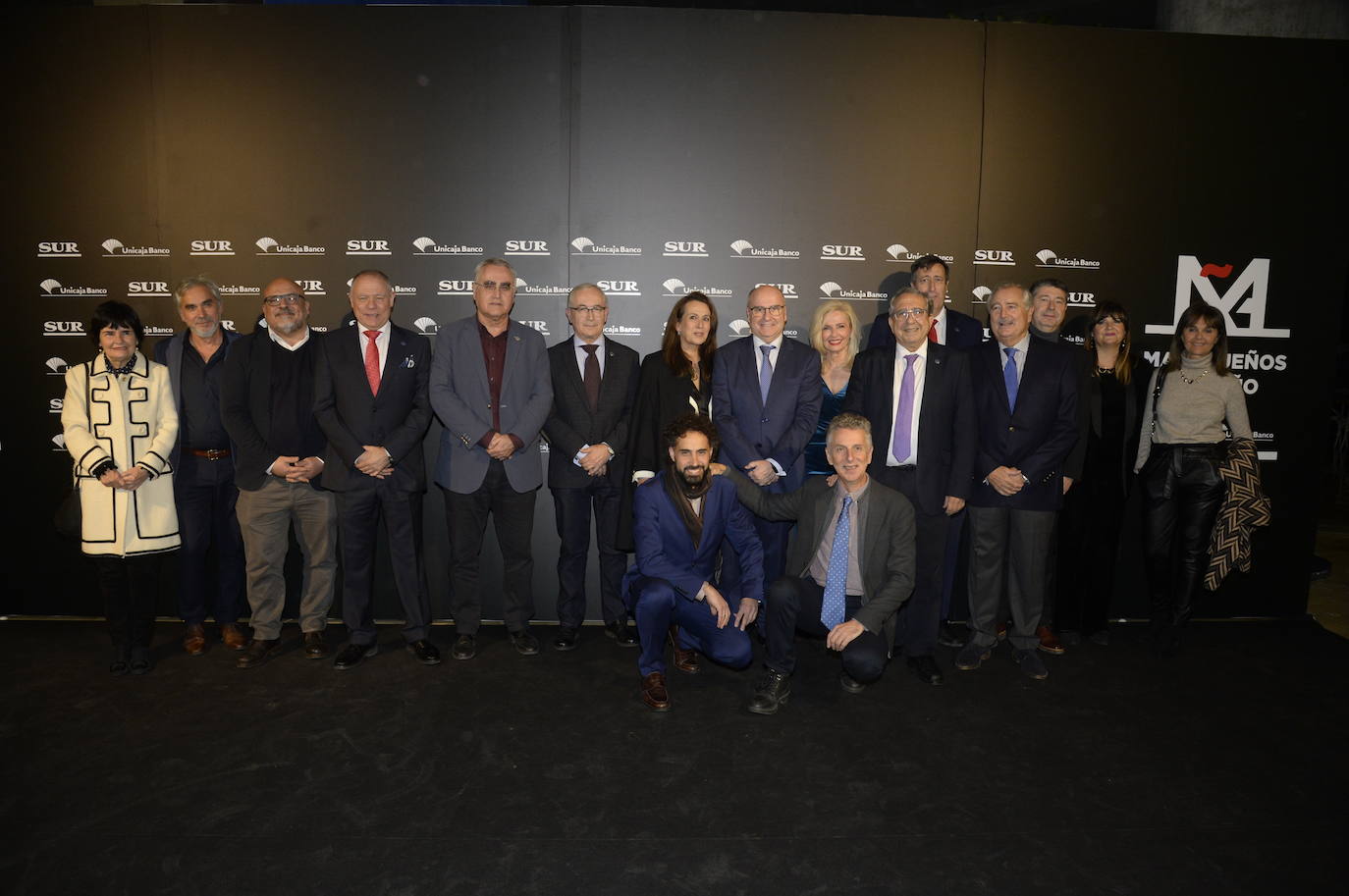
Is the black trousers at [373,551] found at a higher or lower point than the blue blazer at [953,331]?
lower

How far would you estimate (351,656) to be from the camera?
3.71m

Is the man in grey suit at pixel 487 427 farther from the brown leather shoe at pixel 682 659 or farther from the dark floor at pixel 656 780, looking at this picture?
the brown leather shoe at pixel 682 659

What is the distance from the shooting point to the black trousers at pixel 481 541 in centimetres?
378

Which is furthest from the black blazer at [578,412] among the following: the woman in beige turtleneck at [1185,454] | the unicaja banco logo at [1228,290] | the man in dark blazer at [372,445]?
the unicaja banco logo at [1228,290]

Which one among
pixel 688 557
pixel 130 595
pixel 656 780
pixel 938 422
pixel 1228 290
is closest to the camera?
pixel 656 780

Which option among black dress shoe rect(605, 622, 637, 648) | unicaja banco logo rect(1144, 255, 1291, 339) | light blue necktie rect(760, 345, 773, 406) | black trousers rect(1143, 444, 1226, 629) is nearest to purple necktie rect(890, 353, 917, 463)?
light blue necktie rect(760, 345, 773, 406)

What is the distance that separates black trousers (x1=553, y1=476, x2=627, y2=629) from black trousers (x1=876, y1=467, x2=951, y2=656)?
54.6 inches

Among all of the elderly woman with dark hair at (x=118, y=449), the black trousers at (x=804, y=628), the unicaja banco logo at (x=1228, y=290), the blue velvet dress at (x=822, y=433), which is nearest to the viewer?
the black trousers at (x=804, y=628)

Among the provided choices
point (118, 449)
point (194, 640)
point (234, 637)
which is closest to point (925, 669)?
point (234, 637)

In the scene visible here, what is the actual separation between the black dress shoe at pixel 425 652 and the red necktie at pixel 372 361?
4.14 ft

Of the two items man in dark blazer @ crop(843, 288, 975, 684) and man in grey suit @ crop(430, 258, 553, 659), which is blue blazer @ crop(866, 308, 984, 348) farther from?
man in grey suit @ crop(430, 258, 553, 659)

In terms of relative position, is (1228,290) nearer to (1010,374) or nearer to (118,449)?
(1010,374)

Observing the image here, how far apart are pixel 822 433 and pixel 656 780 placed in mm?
1808

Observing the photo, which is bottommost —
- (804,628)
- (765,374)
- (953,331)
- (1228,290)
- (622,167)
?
(804,628)
